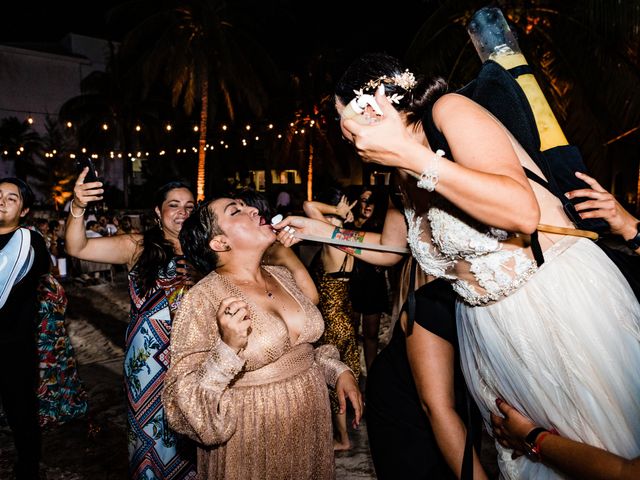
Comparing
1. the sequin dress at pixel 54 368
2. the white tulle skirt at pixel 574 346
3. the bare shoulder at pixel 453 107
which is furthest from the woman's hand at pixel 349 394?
the sequin dress at pixel 54 368

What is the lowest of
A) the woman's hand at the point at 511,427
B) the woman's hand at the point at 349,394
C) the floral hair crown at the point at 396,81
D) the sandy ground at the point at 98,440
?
the sandy ground at the point at 98,440

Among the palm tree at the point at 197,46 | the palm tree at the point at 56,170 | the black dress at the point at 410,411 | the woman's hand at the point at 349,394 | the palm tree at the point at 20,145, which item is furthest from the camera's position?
the palm tree at the point at 20,145

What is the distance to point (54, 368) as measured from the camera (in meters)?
4.33

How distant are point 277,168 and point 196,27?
19662mm

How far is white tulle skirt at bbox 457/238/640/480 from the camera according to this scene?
55.7 inches

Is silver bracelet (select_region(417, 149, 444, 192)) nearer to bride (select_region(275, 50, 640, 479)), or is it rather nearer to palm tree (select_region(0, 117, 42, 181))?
bride (select_region(275, 50, 640, 479))

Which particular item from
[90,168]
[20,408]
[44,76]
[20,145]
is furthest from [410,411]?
[44,76]

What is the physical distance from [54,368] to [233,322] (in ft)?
12.0

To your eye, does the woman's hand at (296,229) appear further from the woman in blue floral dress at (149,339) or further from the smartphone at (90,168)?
the smartphone at (90,168)

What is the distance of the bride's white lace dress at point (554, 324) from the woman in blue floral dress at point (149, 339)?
1.97 metres

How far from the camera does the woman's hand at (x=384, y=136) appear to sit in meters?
1.22

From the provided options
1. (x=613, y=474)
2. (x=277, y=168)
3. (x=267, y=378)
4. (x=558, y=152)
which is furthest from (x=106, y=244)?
(x=277, y=168)

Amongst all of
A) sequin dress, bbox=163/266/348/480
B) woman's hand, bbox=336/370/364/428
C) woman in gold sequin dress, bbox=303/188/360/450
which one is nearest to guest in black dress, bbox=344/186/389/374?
woman in gold sequin dress, bbox=303/188/360/450

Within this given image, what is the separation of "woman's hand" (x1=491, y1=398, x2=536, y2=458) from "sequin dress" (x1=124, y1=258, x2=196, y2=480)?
1919 millimetres
